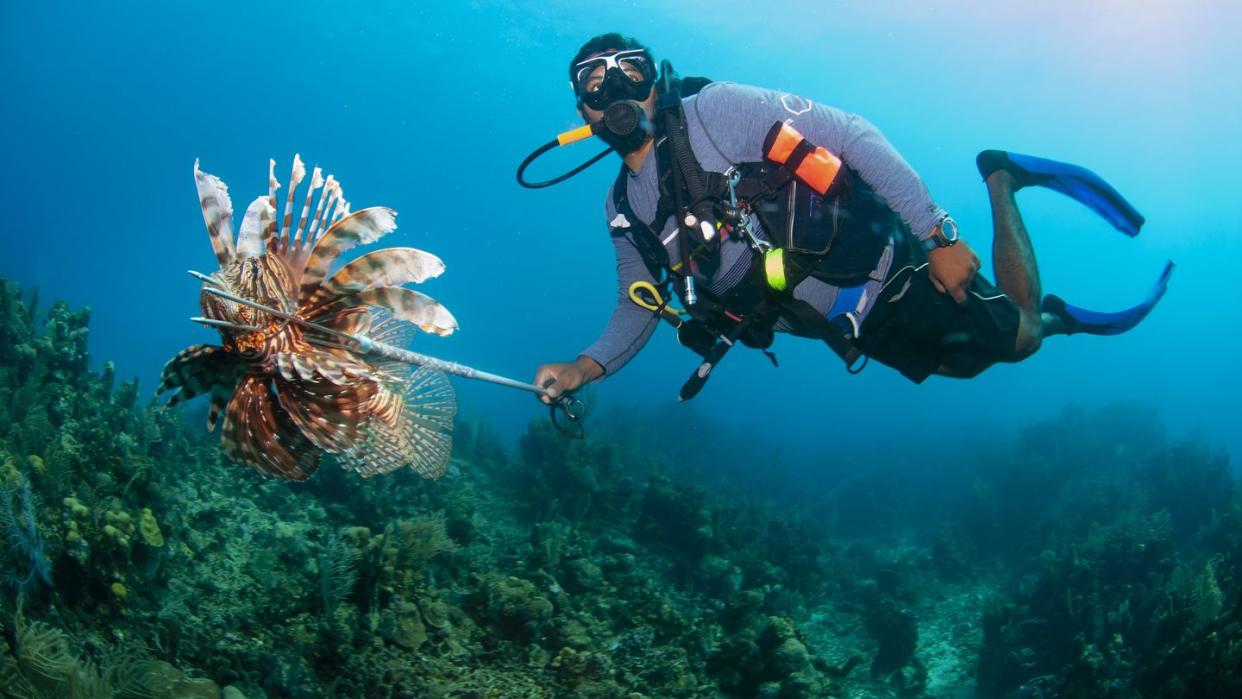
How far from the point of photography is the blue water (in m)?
51.9

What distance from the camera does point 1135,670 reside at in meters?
5.78

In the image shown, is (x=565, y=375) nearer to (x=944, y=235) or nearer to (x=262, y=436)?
(x=262, y=436)

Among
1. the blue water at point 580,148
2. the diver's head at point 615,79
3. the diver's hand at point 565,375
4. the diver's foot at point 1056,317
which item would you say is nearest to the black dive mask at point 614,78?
the diver's head at point 615,79

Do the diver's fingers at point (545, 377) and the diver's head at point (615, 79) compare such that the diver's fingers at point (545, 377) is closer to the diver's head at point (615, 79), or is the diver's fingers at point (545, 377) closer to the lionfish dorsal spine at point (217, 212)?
the diver's head at point (615, 79)

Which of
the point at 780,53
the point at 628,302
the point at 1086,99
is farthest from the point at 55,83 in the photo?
the point at 1086,99

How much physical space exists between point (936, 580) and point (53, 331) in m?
13.8

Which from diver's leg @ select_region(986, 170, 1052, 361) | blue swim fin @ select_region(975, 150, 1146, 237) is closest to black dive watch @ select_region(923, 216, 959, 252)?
diver's leg @ select_region(986, 170, 1052, 361)

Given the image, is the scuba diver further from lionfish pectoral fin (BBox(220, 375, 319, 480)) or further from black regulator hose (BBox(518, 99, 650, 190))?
lionfish pectoral fin (BBox(220, 375, 319, 480))

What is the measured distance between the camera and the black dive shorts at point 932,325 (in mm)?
3631

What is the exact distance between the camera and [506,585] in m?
4.58

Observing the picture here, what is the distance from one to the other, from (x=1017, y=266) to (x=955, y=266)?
1.21 meters

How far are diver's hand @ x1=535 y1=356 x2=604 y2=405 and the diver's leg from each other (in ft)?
9.35

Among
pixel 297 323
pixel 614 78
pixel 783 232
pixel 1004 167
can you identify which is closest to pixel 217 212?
pixel 297 323

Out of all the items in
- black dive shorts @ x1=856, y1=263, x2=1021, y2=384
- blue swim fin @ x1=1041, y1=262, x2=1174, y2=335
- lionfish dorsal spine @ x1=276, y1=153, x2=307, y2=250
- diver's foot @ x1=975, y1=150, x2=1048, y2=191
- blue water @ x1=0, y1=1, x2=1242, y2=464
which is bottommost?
lionfish dorsal spine @ x1=276, y1=153, x2=307, y2=250
